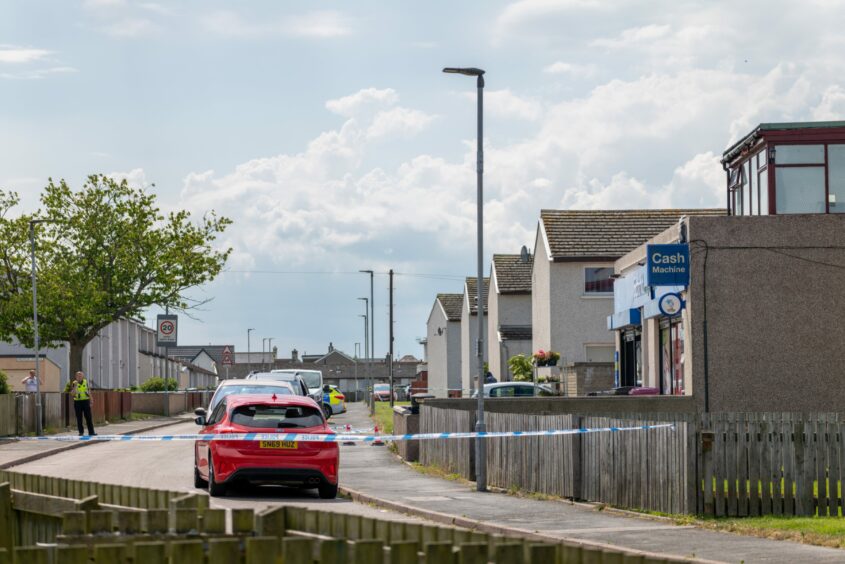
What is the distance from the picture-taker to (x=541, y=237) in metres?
A: 54.6

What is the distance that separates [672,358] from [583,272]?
60.1 ft

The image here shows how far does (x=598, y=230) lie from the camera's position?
52656mm

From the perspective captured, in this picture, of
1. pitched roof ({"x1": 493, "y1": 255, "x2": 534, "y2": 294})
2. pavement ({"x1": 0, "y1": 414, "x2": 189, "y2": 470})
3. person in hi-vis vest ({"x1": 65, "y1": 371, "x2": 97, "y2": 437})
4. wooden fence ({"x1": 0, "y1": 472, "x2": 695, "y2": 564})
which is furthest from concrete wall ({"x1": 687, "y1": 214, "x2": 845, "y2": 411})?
pitched roof ({"x1": 493, "y1": 255, "x2": 534, "y2": 294})

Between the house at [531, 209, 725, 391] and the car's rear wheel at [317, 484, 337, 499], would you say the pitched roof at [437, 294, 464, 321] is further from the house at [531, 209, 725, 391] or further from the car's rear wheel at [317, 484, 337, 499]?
the car's rear wheel at [317, 484, 337, 499]

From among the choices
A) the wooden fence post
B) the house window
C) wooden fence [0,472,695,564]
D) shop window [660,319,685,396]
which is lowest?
the wooden fence post

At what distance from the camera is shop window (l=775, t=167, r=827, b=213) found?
31.5 m

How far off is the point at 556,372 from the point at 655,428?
3397cm

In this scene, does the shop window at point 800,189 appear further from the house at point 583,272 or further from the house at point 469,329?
the house at point 469,329

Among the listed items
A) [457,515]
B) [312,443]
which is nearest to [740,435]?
[457,515]

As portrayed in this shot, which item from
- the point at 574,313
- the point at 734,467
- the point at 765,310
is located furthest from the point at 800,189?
the point at 574,313

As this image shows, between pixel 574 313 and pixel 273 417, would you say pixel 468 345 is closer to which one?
pixel 574 313

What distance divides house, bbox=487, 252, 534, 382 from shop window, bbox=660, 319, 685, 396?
1108 inches

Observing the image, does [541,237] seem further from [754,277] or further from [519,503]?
[519,503]

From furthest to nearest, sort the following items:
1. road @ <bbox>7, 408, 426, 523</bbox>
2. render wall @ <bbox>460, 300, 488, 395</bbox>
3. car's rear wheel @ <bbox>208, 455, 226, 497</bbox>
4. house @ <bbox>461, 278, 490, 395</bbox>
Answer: render wall @ <bbox>460, 300, 488, 395</bbox>, house @ <bbox>461, 278, 490, 395</bbox>, car's rear wheel @ <bbox>208, 455, 226, 497</bbox>, road @ <bbox>7, 408, 426, 523</bbox>
